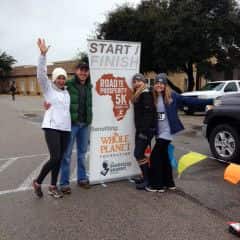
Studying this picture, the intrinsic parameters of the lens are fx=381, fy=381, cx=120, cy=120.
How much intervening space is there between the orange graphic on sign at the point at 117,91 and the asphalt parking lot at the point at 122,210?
1114 mm

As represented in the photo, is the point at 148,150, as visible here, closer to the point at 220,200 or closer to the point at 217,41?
the point at 220,200

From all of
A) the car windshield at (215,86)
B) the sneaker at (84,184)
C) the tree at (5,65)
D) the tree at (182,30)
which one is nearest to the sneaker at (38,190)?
the sneaker at (84,184)

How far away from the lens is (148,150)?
18.1 feet

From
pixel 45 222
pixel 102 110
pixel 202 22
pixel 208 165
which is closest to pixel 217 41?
pixel 202 22

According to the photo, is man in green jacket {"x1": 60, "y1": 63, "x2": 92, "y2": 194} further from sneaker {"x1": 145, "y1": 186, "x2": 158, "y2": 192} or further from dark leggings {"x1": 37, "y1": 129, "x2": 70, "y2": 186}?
sneaker {"x1": 145, "y1": 186, "x2": 158, "y2": 192}

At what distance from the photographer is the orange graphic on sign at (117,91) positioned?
5.41 metres

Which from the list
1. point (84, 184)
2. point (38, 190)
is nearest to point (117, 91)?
point (84, 184)

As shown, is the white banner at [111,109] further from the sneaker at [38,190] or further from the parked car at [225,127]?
the parked car at [225,127]

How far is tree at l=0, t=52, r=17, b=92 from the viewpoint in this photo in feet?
210

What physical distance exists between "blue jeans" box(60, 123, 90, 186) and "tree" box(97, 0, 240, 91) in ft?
65.4

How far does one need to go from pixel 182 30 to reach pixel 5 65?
4667 cm

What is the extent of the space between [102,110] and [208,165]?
2528mm

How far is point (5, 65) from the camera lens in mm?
64438

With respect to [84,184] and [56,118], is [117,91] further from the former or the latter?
[84,184]
